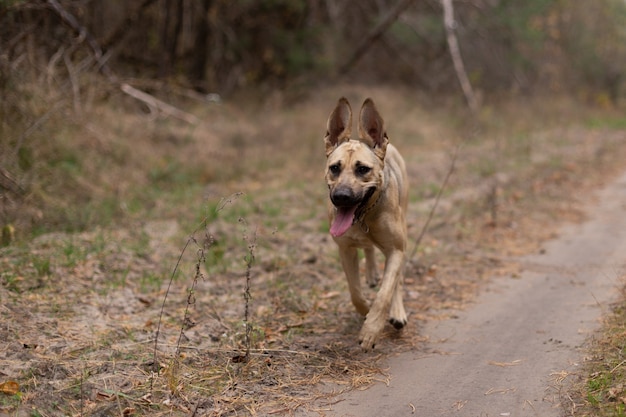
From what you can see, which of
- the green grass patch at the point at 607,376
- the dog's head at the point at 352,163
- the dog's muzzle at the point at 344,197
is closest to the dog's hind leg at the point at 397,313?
the dog's head at the point at 352,163

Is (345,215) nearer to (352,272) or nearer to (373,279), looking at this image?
(352,272)

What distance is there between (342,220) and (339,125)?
34.2 inches

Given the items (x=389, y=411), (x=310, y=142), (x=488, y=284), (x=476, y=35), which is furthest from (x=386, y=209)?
(x=476, y=35)

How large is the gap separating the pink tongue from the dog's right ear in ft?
1.82

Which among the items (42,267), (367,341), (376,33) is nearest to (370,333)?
(367,341)

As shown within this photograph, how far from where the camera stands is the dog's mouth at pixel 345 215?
471 centimetres

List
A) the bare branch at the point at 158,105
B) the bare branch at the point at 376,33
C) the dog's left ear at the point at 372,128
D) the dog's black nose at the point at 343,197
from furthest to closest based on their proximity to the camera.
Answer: the bare branch at the point at 376,33 < the bare branch at the point at 158,105 < the dog's left ear at the point at 372,128 < the dog's black nose at the point at 343,197

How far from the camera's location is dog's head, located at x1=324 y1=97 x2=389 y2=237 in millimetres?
4715

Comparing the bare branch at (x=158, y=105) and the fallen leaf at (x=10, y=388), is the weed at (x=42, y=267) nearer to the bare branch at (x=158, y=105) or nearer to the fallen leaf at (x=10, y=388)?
the fallen leaf at (x=10, y=388)

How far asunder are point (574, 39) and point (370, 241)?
20215 millimetres

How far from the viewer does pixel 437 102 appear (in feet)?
60.6

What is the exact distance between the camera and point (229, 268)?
6.96 m

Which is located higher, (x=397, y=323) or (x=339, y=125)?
(x=339, y=125)

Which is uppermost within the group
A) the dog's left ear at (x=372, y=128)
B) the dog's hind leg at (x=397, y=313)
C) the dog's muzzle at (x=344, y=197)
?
the dog's left ear at (x=372, y=128)
